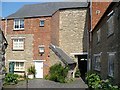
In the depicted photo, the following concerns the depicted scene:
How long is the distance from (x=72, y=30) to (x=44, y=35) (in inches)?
180

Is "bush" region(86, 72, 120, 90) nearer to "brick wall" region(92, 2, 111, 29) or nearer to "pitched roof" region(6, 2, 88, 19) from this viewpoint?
"brick wall" region(92, 2, 111, 29)

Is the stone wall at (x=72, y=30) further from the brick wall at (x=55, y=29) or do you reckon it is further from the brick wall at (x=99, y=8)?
the brick wall at (x=99, y=8)

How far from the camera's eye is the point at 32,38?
93.3 ft

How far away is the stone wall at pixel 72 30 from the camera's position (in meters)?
30.9

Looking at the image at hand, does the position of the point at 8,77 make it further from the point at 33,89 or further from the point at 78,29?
the point at 78,29

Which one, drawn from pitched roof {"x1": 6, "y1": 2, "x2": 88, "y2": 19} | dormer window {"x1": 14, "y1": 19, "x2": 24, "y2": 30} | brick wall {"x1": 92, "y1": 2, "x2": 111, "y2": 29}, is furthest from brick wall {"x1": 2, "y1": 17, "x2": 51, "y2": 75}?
brick wall {"x1": 92, "y1": 2, "x2": 111, "y2": 29}

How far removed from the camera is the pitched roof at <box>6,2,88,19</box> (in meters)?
29.2

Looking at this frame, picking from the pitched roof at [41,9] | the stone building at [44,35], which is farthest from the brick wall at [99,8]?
the pitched roof at [41,9]

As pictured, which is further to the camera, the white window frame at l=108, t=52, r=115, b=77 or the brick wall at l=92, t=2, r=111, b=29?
the brick wall at l=92, t=2, r=111, b=29

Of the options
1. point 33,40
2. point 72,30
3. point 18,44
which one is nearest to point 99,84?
point 33,40

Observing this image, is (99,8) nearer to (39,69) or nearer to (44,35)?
(44,35)

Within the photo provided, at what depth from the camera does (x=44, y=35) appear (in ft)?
92.6

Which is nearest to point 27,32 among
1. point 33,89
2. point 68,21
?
point 68,21

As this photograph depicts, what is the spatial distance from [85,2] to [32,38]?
30.4 ft
